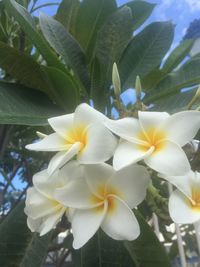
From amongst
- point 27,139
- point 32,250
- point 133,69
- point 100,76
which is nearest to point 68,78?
point 100,76

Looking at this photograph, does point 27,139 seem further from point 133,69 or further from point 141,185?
point 141,185

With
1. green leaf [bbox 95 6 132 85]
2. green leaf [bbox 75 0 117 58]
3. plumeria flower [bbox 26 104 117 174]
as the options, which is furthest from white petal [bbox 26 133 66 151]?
green leaf [bbox 75 0 117 58]

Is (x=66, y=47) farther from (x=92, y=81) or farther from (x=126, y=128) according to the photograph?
(x=126, y=128)

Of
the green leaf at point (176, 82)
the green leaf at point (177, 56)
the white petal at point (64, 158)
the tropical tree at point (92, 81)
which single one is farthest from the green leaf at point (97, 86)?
the white petal at point (64, 158)

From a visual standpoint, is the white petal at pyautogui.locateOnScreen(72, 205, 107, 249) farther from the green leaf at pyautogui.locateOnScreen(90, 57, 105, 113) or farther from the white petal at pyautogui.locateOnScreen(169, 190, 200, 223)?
the green leaf at pyautogui.locateOnScreen(90, 57, 105, 113)

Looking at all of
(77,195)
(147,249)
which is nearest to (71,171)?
(77,195)

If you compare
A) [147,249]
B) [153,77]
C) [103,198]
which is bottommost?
[147,249]

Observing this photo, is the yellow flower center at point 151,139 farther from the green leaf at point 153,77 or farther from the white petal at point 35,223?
the green leaf at point 153,77
